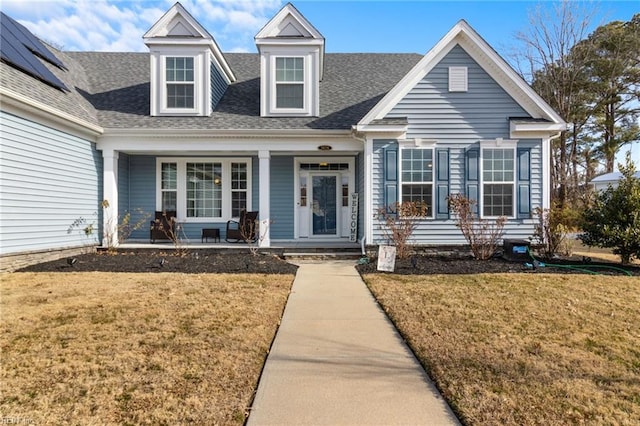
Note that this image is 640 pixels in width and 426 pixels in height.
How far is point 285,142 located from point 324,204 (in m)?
2.47

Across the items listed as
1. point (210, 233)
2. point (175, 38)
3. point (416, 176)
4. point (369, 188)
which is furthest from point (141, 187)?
point (416, 176)

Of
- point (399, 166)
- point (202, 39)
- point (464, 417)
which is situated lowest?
point (464, 417)

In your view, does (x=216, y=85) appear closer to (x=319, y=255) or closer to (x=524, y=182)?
(x=319, y=255)

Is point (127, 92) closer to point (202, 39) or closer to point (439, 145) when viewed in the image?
point (202, 39)

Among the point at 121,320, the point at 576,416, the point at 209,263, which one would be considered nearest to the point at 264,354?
the point at 121,320

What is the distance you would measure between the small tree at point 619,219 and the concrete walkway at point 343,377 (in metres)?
6.35

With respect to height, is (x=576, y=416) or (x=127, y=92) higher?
(x=127, y=92)

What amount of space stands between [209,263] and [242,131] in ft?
12.1

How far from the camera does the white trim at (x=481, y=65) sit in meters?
9.18

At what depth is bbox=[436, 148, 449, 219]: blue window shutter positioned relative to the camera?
9.55 meters

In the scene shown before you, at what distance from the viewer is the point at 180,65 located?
10.6 meters

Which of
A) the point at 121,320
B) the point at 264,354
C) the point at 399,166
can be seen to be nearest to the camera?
the point at 264,354

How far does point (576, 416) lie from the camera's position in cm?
252

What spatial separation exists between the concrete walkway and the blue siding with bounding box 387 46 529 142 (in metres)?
6.02
